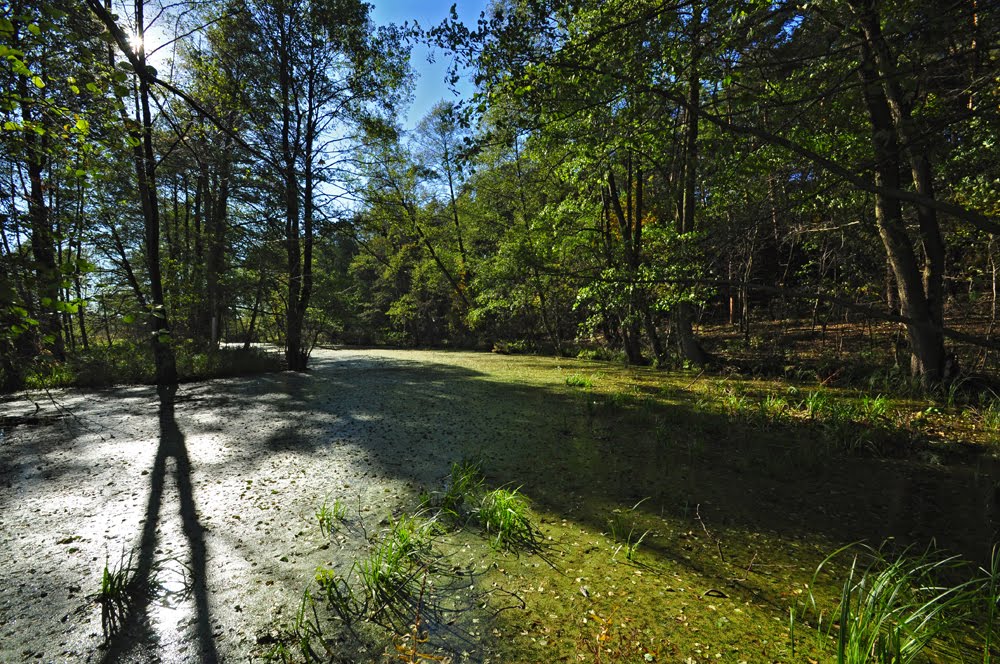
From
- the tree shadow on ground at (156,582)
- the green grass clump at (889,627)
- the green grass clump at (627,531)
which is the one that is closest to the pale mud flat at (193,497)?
the tree shadow on ground at (156,582)

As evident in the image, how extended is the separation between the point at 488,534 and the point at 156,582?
145 cm

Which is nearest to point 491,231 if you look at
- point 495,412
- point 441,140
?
point 441,140

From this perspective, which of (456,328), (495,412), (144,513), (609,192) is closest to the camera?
(144,513)

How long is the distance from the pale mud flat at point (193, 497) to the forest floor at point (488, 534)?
0.05ft

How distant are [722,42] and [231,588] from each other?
141 inches

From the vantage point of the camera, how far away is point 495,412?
4781mm

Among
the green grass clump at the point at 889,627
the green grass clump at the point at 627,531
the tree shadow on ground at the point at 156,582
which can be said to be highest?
the green grass clump at the point at 889,627

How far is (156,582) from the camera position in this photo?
1.72 metres

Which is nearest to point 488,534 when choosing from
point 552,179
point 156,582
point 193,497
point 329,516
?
point 329,516

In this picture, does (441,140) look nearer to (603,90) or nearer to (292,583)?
(603,90)

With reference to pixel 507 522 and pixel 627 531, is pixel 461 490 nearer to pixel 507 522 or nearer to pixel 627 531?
pixel 507 522

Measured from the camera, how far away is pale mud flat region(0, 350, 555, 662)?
1502 millimetres

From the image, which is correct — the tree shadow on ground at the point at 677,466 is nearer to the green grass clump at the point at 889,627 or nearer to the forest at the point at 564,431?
the forest at the point at 564,431

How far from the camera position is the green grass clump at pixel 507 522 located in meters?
2.04
